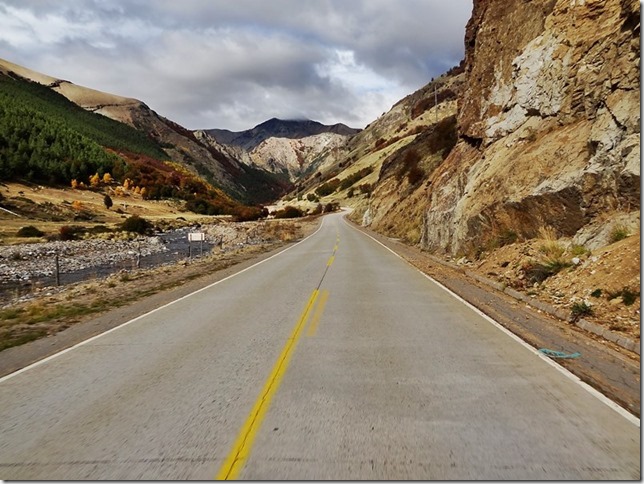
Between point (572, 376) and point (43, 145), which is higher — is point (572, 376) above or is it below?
below

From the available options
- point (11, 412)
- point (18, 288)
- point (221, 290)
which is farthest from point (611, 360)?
point (18, 288)

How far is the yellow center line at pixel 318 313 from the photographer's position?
8.26 metres

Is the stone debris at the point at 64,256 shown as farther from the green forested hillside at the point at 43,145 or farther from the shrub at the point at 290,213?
the green forested hillside at the point at 43,145

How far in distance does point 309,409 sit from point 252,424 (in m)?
0.68

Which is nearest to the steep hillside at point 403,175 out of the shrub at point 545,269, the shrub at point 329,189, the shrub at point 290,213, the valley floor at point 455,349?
the shrub at point 329,189

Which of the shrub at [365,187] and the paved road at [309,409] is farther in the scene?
the shrub at [365,187]

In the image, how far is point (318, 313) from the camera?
9.76 m

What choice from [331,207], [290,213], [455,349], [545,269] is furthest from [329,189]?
[455,349]

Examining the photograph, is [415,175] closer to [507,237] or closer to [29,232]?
[507,237]

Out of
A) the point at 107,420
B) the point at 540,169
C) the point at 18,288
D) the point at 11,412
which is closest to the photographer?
the point at 107,420

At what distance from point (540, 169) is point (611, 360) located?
10.5m

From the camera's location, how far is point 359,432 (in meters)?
4.25

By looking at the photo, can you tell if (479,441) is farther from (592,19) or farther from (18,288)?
(18,288)

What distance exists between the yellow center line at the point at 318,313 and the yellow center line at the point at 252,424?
967mm
